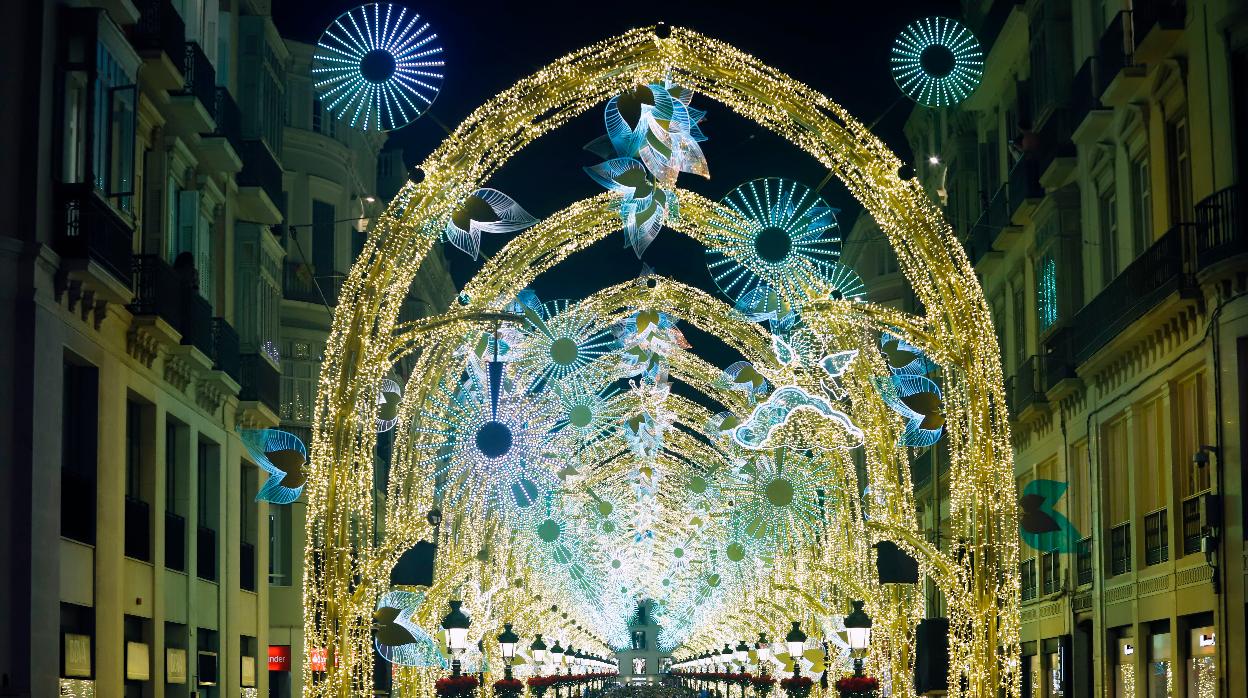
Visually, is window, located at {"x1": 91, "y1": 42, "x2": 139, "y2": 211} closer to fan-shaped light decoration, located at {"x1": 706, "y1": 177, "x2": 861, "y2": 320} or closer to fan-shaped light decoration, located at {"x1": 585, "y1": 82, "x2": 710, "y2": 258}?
fan-shaped light decoration, located at {"x1": 585, "y1": 82, "x2": 710, "y2": 258}

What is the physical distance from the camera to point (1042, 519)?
20.6 m

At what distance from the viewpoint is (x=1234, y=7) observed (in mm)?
23609

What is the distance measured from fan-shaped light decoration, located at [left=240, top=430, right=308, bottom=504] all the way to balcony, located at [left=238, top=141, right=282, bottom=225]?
→ 54.9 ft

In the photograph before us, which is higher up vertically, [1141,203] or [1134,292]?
[1141,203]

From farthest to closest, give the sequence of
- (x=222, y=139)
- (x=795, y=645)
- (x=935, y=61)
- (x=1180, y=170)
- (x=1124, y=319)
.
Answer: (x=795, y=645) → (x=222, y=139) → (x=1124, y=319) → (x=1180, y=170) → (x=935, y=61)

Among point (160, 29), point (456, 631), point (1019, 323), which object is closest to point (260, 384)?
point (456, 631)

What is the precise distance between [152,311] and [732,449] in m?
20.4

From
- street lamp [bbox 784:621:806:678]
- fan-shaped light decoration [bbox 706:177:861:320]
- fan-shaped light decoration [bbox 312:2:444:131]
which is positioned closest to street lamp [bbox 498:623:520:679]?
street lamp [bbox 784:621:806:678]

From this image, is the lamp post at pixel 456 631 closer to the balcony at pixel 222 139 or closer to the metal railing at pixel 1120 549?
the balcony at pixel 222 139

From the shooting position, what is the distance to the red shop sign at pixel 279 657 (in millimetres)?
48188

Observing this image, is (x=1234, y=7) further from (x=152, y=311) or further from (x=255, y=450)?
(x=152, y=311)

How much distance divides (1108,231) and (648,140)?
55.6 feet

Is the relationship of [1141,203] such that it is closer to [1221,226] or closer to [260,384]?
[1221,226]

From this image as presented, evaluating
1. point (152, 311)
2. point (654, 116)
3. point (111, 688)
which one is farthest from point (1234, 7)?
point (111, 688)
